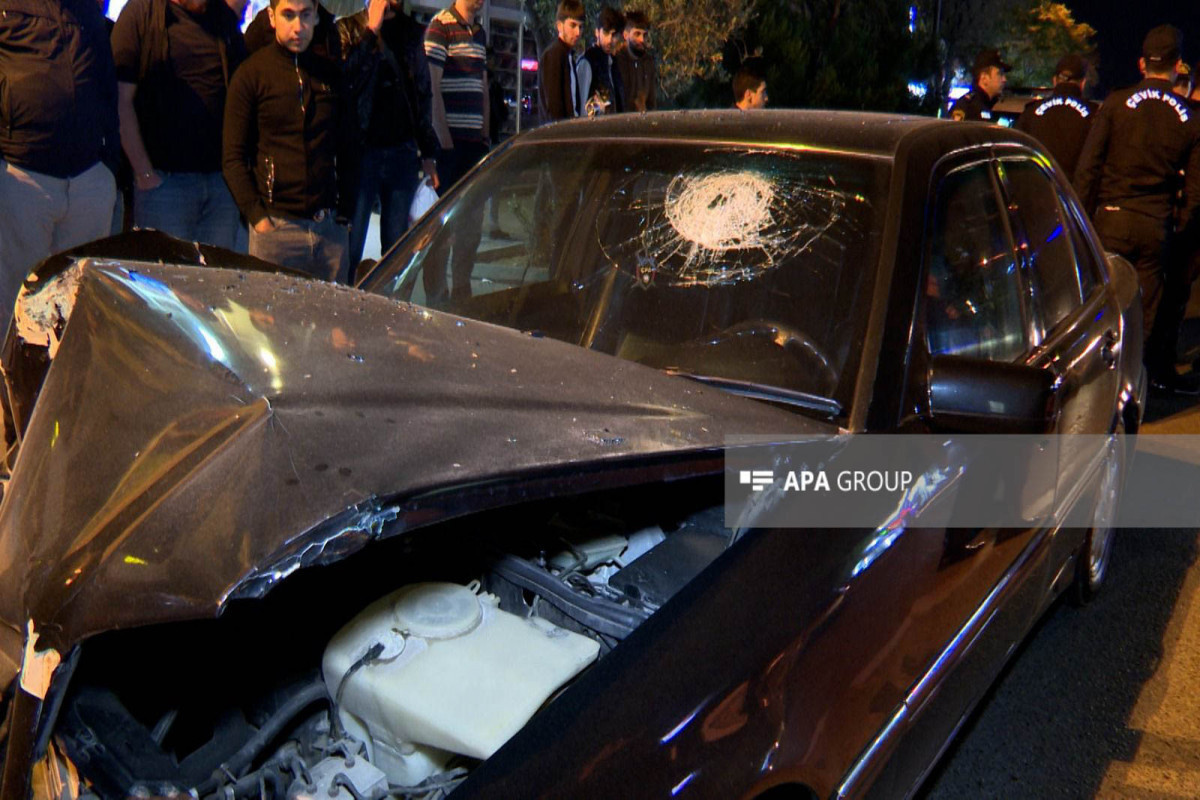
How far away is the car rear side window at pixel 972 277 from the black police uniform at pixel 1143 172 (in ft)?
12.1

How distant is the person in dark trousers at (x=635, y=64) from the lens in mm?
7797

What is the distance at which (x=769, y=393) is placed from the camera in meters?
2.11

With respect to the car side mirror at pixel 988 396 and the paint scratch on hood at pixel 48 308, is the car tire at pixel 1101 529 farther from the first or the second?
A: the paint scratch on hood at pixel 48 308

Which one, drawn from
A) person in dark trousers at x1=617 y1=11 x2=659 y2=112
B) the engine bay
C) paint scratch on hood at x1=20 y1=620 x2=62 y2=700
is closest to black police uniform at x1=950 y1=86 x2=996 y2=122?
person in dark trousers at x1=617 y1=11 x2=659 y2=112

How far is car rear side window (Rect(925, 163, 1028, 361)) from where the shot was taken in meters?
2.32

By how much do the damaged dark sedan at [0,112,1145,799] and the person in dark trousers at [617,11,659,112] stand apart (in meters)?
5.28

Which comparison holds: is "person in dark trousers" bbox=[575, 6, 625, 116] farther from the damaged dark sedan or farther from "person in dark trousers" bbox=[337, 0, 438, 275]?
the damaged dark sedan

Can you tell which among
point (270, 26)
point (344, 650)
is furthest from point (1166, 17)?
point (344, 650)

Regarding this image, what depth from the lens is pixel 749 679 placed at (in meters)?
1.50

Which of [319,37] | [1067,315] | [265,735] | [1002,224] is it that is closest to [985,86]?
[319,37]

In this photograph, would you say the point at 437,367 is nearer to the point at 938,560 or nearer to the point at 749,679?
the point at 749,679

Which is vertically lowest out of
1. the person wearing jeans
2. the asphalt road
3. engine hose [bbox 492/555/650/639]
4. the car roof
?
the asphalt road

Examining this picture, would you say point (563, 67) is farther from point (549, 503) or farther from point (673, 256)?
point (549, 503)

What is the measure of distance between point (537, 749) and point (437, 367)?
712mm
